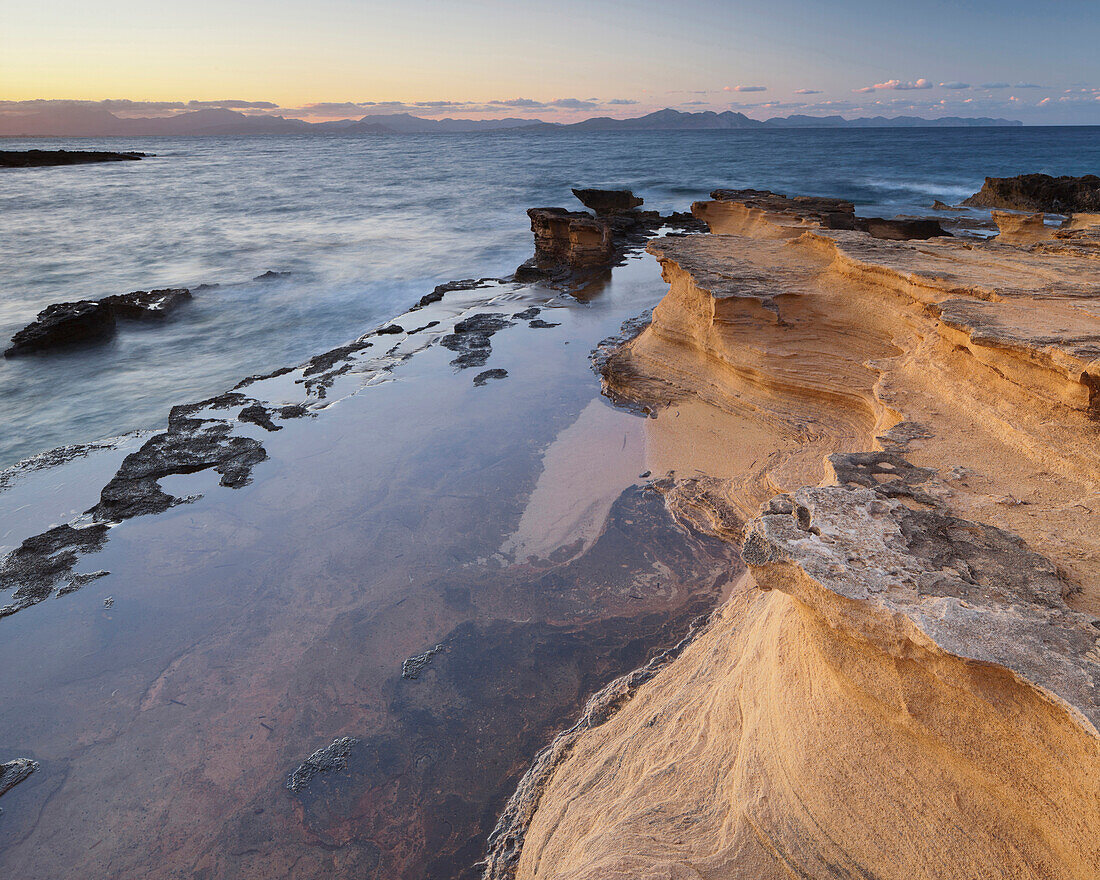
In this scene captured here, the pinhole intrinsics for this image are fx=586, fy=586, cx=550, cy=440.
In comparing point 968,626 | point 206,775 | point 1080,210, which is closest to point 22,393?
point 206,775

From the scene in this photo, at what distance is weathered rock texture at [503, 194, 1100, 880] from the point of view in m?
2.05

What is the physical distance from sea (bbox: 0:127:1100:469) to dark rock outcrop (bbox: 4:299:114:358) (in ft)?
1.09

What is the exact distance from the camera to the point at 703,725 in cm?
315

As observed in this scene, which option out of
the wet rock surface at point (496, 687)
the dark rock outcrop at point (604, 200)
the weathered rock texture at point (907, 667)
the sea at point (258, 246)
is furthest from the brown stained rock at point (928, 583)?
the dark rock outcrop at point (604, 200)

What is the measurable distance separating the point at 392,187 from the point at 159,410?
34554 millimetres

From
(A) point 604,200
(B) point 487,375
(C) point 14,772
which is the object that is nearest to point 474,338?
(B) point 487,375

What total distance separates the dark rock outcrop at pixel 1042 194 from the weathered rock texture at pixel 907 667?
64.4 ft

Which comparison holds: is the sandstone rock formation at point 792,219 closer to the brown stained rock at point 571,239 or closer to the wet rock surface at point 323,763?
the brown stained rock at point 571,239

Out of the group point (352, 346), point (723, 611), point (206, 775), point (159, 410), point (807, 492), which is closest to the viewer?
point (807, 492)

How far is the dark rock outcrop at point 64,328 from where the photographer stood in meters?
10.7

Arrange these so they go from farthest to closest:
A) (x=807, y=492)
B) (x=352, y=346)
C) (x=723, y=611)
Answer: (x=352, y=346), (x=723, y=611), (x=807, y=492)

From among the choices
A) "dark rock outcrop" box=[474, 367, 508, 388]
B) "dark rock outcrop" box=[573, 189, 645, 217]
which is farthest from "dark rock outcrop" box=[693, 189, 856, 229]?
"dark rock outcrop" box=[474, 367, 508, 388]

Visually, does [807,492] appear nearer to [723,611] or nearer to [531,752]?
[723,611]

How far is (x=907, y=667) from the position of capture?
2.30 m
